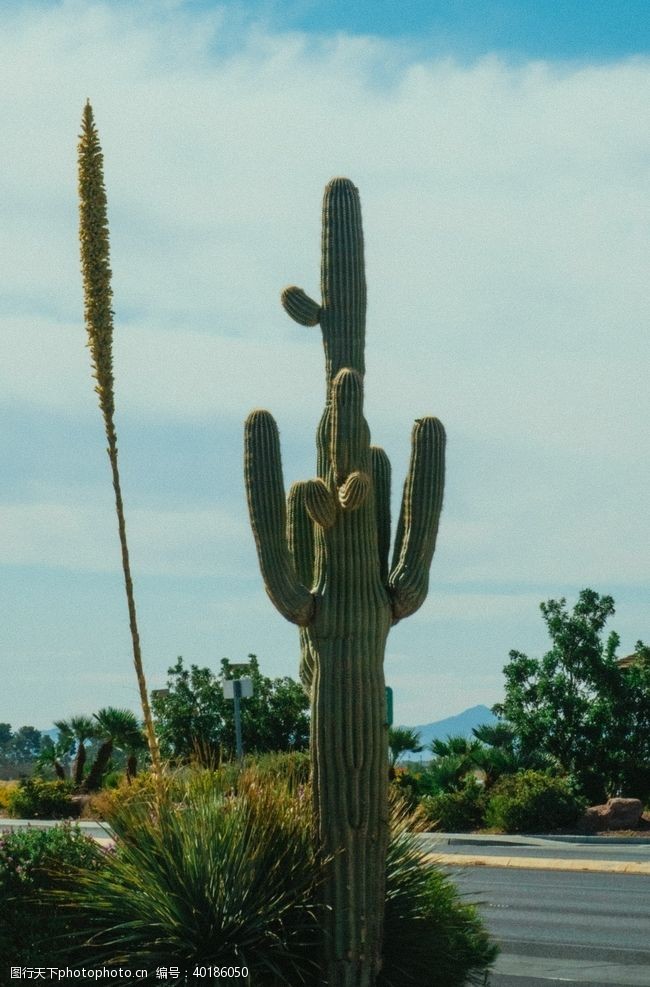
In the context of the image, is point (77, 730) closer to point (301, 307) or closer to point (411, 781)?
point (411, 781)

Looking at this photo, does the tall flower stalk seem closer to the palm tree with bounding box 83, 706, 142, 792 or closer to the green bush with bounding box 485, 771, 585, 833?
the green bush with bounding box 485, 771, 585, 833

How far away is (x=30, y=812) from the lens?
119 ft

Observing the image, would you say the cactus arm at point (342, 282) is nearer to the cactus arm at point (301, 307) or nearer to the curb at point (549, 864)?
the cactus arm at point (301, 307)

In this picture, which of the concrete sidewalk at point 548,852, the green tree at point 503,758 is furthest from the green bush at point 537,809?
the green tree at point 503,758

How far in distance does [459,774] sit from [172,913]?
23143mm

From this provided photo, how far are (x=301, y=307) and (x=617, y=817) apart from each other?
19.5 metres

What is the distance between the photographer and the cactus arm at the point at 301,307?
12.1m

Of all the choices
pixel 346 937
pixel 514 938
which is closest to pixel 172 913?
pixel 346 937

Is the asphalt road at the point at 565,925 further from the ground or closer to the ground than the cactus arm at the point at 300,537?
closer to the ground

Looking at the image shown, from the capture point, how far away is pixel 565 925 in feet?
54.1

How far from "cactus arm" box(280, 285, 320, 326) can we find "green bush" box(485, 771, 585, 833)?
62.6ft

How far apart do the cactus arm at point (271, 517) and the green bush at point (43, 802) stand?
26.4m

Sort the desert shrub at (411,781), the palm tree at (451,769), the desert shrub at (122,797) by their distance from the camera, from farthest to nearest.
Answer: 1. the desert shrub at (411,781)
2. the palm tree at (451,769)
3. the desert shrub at (122,797)

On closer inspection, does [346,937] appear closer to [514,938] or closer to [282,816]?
[282,816]
